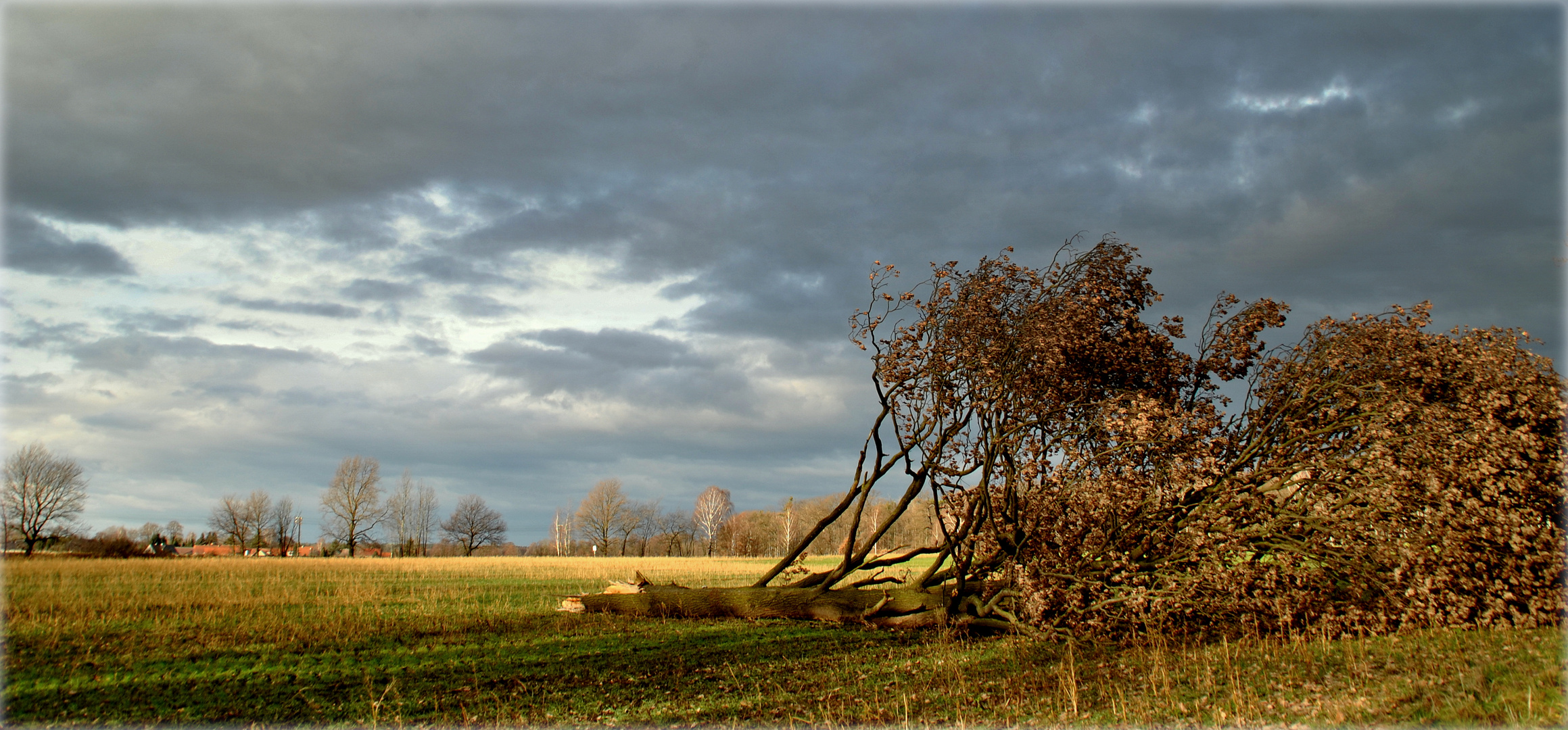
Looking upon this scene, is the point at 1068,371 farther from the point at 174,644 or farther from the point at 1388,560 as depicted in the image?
the point at 174,644

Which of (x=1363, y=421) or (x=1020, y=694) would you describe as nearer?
(x=1020, y=694)

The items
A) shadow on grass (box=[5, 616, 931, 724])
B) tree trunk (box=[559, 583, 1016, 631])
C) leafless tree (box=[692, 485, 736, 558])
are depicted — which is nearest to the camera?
shadow on grass (box=[5, 616, 931, 724])

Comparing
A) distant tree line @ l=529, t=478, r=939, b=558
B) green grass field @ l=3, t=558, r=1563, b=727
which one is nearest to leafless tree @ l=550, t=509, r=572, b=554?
distant tree line @ l=529, t=478, r=939, b=558

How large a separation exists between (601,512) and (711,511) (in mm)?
19746

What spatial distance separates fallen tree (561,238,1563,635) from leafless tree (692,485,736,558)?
81.4 m

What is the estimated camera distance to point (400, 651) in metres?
11.7

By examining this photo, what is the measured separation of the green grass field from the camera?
775cm

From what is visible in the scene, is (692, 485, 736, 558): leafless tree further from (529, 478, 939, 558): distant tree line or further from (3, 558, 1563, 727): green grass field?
(3, 558, 1563, 727): green grass field

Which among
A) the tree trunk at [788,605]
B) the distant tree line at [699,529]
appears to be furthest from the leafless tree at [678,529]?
the tree trunk at [788,605]

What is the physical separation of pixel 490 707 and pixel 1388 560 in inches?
455

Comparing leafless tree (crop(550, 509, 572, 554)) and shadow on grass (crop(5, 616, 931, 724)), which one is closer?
shadow on grass (crop(5, 616, 931, 724))

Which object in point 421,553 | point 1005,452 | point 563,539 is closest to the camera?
point 1005,452

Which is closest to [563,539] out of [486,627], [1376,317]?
[486,627]

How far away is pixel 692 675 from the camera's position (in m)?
10.2
